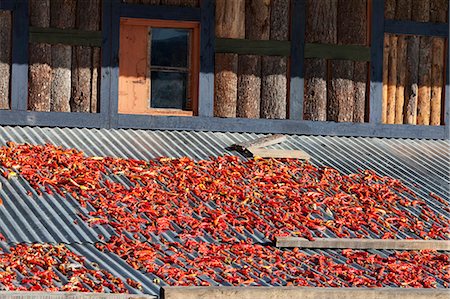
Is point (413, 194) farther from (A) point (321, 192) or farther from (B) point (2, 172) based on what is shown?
(B) point (2, 172)

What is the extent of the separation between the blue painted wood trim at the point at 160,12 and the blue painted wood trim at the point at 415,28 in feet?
12.5

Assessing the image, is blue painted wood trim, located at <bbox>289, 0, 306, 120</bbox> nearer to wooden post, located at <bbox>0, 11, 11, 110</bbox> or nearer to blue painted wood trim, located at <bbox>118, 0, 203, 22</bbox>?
blue painted wood trim, located at <bbox>118, 0, 203, 22</bbox>

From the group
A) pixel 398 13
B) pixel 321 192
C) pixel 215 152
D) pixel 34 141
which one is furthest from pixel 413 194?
pixel 34 141

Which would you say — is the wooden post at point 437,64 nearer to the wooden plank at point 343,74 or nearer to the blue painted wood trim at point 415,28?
the blue painted wood trim at point 415,28

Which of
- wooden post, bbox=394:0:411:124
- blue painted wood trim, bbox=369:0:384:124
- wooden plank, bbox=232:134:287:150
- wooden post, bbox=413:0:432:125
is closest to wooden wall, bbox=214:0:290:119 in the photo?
wooden plank, bbox=232:134:287:150

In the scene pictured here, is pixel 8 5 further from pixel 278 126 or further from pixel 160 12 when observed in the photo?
pixel 278 126

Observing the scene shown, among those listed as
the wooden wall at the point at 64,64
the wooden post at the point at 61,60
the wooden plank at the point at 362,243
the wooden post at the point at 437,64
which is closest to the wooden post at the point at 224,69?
the wooden wall at the point at 64,64

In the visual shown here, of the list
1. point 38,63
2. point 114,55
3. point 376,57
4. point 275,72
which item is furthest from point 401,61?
point 38,63

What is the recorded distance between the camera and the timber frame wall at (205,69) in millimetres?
19375

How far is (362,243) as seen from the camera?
1582 cm

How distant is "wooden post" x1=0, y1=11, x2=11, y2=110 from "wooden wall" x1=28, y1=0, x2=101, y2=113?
37cm

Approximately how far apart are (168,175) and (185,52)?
12.7ft

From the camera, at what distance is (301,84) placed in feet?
68.7

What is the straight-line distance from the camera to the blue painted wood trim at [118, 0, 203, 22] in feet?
65.7
